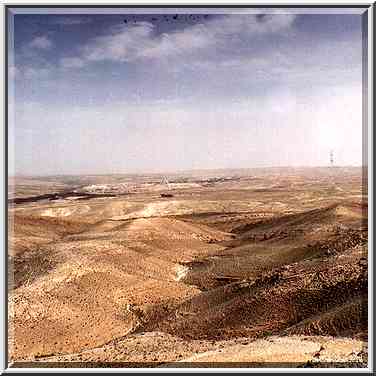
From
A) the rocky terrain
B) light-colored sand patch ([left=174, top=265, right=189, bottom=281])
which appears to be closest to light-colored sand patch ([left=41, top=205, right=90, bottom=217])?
the rocky terrain

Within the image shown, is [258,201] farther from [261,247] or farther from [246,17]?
[246,17]

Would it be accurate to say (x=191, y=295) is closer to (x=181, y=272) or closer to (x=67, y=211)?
(x=181, y=272)

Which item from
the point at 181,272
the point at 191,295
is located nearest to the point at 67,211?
the point at 181,272

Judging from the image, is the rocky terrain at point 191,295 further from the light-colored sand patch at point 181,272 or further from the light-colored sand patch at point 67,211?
the light-colored sand patch at point 67,211

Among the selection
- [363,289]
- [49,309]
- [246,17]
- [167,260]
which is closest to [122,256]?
[167,260]

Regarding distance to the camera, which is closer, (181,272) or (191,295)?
(191,295)

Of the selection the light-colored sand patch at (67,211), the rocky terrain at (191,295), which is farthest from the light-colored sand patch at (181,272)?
the light-colored sand patch at (67,211)

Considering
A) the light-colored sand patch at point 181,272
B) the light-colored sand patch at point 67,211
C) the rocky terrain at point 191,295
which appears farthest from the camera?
the light-colored sand patch at point 67,211

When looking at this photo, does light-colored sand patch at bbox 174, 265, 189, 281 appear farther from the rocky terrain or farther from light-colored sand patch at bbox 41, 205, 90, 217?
light-colored sand patch at bbox 41, 205, 90, 217

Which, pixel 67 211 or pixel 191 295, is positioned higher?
pixel 67 211

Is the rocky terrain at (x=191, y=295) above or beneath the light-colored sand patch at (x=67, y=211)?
beneath

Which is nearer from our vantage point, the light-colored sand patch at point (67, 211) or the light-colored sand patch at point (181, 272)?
the light-colored sand patch at point (181, 272)
